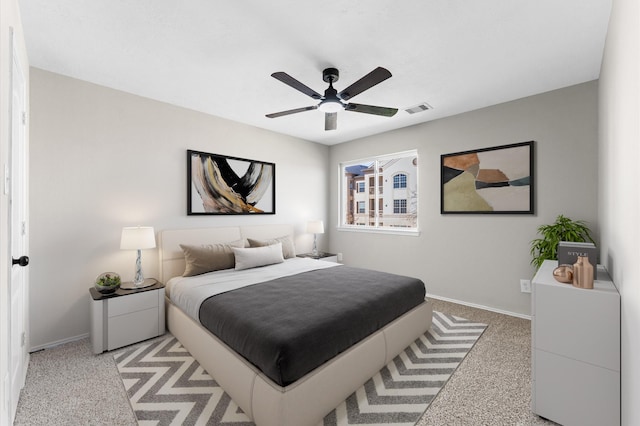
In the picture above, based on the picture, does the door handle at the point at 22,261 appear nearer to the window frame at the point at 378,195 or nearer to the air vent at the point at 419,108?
the air vent at the point at 419,108

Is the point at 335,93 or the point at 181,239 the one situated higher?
the point at 335,93

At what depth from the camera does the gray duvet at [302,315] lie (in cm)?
164

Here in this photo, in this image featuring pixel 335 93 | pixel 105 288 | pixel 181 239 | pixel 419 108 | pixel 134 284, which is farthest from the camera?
pixel 419 108

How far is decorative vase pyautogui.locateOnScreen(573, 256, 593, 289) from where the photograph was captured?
1.65m

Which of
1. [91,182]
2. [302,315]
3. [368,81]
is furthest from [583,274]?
[91,182]

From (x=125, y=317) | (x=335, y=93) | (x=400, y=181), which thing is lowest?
(x=125, y=317)

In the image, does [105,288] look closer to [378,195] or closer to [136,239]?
[136,239]

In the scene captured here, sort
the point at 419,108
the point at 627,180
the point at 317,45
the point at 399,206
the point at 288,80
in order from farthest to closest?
the point at 399,206 < the point at 419,108 < the point at 317,45 < the point at 288,80 < the point at 627,180

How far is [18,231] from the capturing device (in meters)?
2.00

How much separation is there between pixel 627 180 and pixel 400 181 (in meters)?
3.22

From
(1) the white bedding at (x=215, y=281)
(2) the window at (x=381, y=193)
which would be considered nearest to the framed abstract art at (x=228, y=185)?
(1) the white bedding at (x=215, y=281)

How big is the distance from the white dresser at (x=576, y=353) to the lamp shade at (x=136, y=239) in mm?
3302

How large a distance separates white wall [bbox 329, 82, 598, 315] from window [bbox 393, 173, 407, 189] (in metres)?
0.41

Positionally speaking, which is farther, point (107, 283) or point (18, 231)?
point (107, 283)
